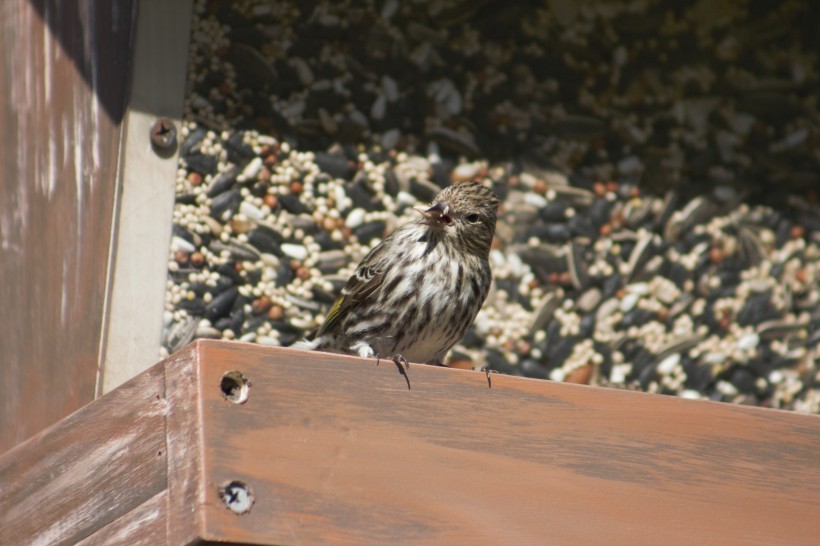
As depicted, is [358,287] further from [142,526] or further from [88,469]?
[142,526]

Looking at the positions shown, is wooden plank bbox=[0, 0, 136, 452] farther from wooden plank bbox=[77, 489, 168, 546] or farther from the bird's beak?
wooden plank bbox=[77, 489, 168, 546]

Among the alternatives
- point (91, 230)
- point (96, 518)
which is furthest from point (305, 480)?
point (91, 230)

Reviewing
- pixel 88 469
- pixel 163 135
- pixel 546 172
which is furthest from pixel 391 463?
pixel 546 172

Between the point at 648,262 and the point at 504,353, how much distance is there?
0.76 m

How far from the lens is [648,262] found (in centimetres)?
562

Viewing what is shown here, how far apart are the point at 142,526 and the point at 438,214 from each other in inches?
82.8

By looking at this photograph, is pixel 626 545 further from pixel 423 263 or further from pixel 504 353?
pixel 504 353

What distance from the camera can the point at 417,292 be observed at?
4742mm

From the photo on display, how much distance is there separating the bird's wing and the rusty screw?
0.79 m

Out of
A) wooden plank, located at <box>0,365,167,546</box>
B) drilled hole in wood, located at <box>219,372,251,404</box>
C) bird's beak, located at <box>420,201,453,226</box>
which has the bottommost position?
wooden plank, located at <box>0,365,167,546</box>

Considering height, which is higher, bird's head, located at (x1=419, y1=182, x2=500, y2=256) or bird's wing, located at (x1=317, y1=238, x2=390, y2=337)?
bird's head, located at (x1=419, y1=182, x2=500, y2=256)

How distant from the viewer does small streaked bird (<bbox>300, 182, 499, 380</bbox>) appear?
15.4ft

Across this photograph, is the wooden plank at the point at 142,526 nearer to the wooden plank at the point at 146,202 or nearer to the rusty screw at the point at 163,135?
the wooden plank at the point at 146,202

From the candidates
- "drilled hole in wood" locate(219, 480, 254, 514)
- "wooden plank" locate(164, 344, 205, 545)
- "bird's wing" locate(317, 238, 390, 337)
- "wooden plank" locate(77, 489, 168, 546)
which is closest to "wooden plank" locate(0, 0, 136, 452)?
"bird's wing" locate(317, 238, 390, 337)
